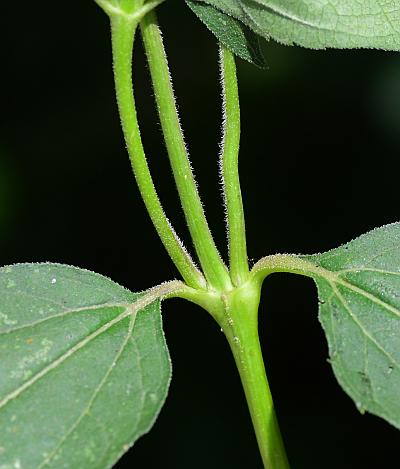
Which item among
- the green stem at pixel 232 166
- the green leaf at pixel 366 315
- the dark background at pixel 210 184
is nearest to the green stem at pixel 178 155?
the green stem at pixel 232 166

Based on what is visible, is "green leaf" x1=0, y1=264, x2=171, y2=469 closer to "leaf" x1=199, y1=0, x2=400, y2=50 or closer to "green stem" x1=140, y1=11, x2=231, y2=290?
"green stem" x1=140, y1=11, x2=231, y2=290

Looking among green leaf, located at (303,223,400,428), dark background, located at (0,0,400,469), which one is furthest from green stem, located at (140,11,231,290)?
dark background, located at (0,0,400,469)

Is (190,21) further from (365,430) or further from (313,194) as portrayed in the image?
(365,430)

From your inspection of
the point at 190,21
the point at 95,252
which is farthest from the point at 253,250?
the point at 190,21

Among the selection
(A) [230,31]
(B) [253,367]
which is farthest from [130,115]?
(B) [253,367]

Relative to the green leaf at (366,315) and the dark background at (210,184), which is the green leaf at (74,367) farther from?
the dark background at (210,184)
